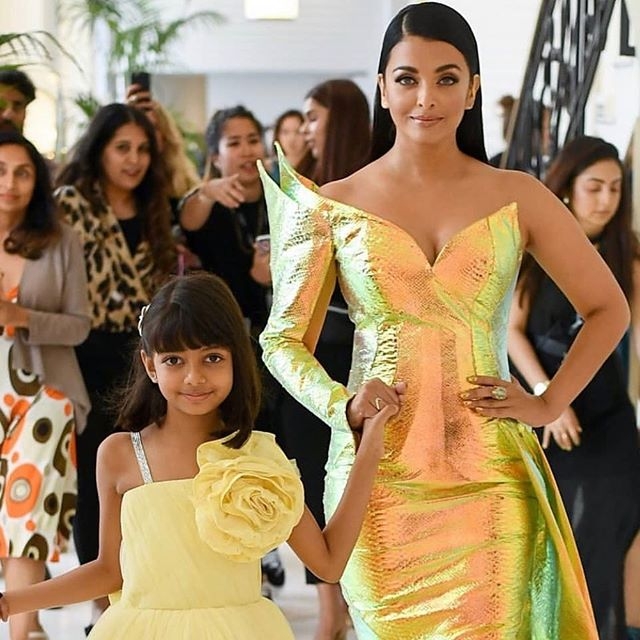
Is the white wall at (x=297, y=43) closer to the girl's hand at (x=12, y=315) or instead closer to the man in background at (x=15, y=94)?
the man in background at (x=15, y=94)

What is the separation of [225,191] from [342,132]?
759 millimetres

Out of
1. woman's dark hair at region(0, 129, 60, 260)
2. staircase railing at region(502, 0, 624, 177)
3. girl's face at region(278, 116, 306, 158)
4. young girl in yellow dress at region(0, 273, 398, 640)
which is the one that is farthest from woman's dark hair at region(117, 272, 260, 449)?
girl's face at region(278, 116, 306, 158)

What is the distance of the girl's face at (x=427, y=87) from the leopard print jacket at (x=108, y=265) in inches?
106

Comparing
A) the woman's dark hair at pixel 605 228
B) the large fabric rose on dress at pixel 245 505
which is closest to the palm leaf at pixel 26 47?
the woman's dark hair at pixel 605 228

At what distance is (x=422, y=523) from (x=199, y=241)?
10.2ft

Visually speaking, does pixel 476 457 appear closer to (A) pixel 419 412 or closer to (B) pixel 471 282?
(A) pixel 419 412

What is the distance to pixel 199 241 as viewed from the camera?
5.70m

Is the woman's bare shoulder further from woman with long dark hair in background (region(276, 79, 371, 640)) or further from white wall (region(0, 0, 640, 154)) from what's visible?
white wall (region(0, 0, 640, 154))

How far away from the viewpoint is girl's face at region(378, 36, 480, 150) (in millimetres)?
2635

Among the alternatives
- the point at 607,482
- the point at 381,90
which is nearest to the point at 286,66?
the point at 607,482

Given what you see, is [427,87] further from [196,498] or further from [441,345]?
[196,498]

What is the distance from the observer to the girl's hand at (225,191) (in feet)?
18.6

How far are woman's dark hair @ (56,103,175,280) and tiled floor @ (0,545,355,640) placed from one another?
128 centimetres

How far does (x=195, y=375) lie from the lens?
8.07 ft
